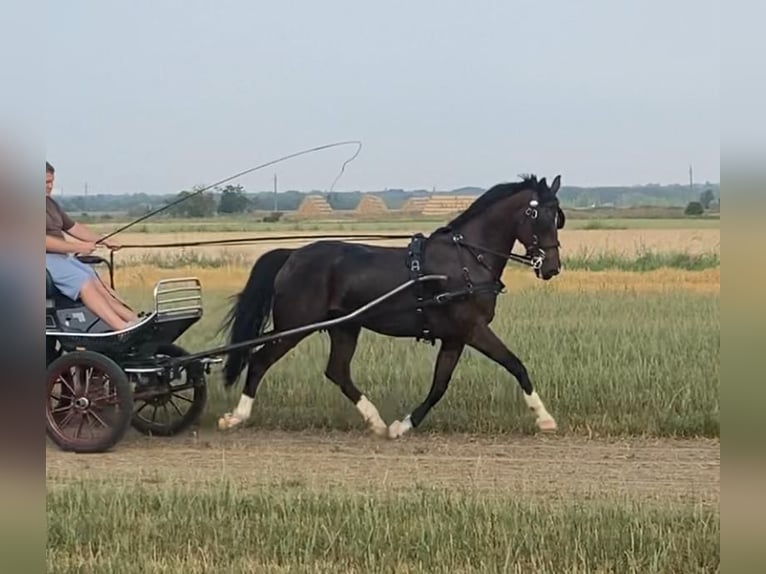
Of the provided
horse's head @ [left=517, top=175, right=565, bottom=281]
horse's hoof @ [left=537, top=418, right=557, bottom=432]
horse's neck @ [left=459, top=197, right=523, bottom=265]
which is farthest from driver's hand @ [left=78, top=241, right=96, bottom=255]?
horse's hoof @ [left=537, top=418, right=557, bottom=432]

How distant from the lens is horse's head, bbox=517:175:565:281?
20.5 feet

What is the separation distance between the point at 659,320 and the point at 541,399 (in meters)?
0.85

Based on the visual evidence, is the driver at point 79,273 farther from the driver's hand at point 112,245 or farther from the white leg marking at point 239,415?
the white leg marking at point 239,415

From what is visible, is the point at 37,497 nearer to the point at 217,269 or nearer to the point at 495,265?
the point at 217,269

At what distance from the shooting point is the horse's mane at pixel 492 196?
20.3ft

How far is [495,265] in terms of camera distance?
6.69 meters

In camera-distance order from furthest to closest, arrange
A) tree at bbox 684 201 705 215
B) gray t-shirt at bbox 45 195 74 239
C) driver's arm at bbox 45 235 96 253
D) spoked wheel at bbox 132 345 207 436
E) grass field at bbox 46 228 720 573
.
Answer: spoked wheel at bbox 132 345 207 436
driver's arm at bbox 45 235 96 253
gray t-shirt at bbox 45 195 74 239
tree at bbox 684 201 705 215
grass field at bbox 46 228 720 573

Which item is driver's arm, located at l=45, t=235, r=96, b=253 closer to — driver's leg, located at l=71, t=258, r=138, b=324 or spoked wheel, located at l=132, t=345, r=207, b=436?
driver's leg, located at l=71, t=258, r=138, b=324

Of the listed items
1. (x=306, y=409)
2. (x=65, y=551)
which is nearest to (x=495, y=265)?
(x=306, y=409)

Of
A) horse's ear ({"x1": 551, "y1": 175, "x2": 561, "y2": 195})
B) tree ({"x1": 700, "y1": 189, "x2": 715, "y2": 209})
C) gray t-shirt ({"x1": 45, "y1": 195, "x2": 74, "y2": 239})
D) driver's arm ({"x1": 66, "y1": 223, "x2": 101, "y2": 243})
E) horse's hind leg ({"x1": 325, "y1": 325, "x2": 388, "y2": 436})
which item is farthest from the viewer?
horse's hind leg ({"x1": 325, "y1": 325, "x2": 388, "y2": 436})

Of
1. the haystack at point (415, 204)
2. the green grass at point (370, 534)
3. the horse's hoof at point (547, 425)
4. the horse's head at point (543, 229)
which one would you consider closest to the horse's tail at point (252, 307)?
the haystack at point (415, 204)

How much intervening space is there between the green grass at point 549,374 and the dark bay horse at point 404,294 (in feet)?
0.43

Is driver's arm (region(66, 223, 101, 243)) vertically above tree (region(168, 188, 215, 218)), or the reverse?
tree (region(168, 188, 215, 218))

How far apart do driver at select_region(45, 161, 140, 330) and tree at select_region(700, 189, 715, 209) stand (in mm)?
3081
